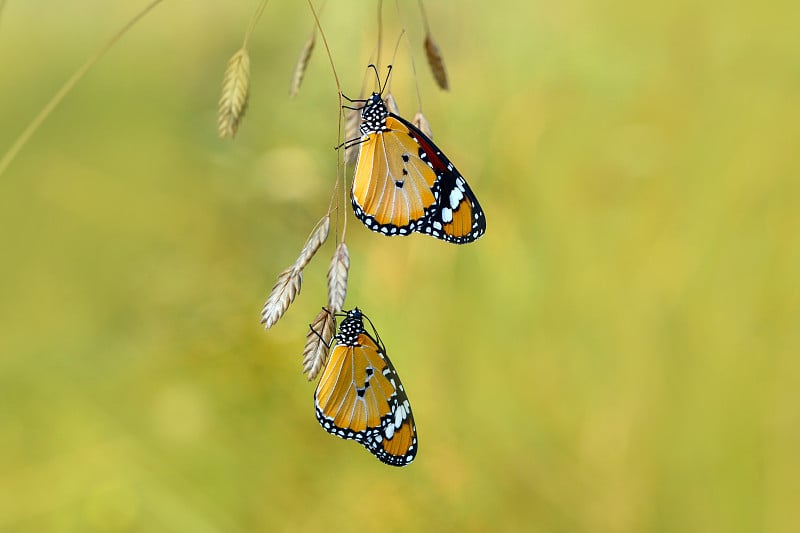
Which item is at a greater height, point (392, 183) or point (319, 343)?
point (392, 183)

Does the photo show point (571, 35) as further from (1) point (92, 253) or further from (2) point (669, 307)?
(1) point (92, 253)

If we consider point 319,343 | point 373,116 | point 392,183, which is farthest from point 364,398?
point 373,116

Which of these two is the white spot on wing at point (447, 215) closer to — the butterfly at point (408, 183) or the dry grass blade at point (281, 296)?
the butterfly at point (408, 183)

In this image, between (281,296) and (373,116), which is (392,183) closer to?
(373,116)

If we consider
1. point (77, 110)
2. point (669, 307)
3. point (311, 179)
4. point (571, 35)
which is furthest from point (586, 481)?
point (77, 110)

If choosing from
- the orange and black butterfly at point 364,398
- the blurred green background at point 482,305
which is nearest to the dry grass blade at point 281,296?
the orange and black butterfly at point 364,398

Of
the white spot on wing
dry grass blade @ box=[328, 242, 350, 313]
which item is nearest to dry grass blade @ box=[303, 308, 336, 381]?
dry grass blade @ box=[328, 242, 350, 313]
